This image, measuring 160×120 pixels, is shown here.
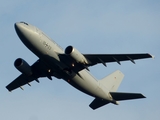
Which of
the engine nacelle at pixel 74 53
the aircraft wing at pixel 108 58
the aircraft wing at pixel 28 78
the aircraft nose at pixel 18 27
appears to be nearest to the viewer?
the aircraft nose at pixel 18 27

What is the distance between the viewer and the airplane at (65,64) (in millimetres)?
44156

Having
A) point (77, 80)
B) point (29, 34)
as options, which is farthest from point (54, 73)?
point (29, 34)

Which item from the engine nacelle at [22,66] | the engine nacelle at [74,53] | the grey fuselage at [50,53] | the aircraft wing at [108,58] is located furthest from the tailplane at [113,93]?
the engine nacelle at [22,66]

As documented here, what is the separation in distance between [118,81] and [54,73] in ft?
40.6

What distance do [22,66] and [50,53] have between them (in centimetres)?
524

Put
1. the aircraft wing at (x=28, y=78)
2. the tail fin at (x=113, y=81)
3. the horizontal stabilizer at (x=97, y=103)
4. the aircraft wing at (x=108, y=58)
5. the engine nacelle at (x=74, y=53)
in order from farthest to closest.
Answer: the tail fin at (x=113, y=81) → the horizontal stabilizer at (x=97, y=103) → the aircraft wing at (x=28, y=78) → the aircraft wing at (x=108, y=58) → the engine nacelle at (x=74, y=53)

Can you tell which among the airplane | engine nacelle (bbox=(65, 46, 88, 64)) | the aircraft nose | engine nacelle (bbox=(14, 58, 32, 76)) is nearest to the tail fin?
the airplane

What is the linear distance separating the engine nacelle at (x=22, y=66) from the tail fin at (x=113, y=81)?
926cm

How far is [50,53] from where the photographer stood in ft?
147

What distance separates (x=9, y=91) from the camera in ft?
178

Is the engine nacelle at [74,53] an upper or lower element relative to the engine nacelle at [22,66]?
lower

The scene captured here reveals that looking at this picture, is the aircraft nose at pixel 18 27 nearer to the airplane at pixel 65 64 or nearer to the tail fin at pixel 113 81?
the airplane at pixel 65 64

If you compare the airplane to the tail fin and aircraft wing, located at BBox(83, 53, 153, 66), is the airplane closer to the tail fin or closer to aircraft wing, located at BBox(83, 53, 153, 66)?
aircraft wing, located at BBox(83, 53, 153, 66)

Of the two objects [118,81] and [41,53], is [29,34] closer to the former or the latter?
[41,53]
